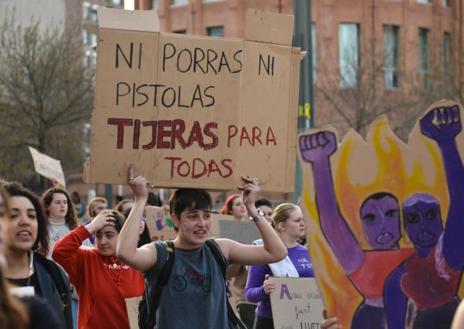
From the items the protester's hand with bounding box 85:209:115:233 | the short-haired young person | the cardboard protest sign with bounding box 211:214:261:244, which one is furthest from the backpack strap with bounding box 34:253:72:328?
the cardboard protest sign with bounding box 211:214:261:244

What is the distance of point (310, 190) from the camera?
5.54 metres

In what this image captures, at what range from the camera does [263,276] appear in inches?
342

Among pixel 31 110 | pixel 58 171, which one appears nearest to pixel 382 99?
pixel 31 110

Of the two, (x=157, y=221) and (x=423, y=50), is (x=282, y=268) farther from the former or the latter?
(x=423, y=50)

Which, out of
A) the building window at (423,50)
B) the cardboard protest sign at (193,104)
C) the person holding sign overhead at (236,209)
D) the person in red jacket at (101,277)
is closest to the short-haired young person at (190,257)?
the cardboard protest sign at (193,104)

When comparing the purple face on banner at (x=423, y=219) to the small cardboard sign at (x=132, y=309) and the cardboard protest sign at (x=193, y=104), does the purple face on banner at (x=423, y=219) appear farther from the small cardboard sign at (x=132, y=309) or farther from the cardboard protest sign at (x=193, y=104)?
the small cardboard sign at (x=132, y=309)

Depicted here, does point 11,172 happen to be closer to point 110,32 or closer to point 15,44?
point 15,44

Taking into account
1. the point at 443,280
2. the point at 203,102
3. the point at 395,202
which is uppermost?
the point at 203,102

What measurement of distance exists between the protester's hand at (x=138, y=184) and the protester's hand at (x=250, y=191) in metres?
0.51

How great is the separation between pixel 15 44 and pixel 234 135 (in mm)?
28679

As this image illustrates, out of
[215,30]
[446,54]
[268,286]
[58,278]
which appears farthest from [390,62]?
[58,278]

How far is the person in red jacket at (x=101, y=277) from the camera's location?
25.6 feet

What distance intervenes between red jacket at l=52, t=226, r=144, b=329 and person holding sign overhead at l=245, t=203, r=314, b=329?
96cm

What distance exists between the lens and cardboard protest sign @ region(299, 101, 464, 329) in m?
5.52
